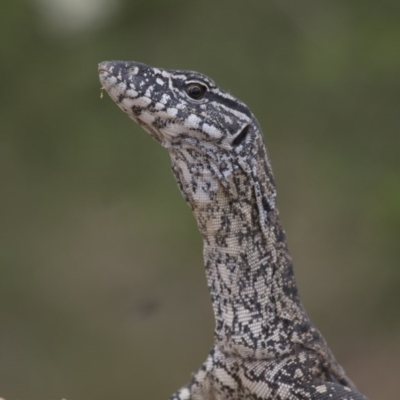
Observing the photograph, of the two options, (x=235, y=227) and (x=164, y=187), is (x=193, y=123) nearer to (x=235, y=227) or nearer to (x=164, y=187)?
(x=235, y=227)

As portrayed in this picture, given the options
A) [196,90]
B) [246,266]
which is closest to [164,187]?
[246,266]

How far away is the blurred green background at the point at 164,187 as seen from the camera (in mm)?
12617

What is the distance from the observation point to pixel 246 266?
5.32 meters

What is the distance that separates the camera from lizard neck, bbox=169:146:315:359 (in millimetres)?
5242

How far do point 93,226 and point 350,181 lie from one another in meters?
4.14

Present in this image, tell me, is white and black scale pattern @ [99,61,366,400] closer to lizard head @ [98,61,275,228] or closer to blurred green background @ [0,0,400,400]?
lizard head @ [98,61,275,228]

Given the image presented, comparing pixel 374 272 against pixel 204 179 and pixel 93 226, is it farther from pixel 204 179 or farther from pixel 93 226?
pixel 204 179

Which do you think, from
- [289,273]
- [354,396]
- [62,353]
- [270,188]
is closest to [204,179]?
[270,188]

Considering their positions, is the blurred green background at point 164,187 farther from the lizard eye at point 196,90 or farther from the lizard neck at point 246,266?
the lizard eye at point 196,90

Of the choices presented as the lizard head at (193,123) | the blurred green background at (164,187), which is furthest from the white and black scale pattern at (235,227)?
the blurred green background at (164,187)

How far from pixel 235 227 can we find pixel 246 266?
0.26 metres

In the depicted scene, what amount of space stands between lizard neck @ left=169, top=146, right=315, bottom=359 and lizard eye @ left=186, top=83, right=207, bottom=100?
0.46 meters

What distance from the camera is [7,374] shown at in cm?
1239

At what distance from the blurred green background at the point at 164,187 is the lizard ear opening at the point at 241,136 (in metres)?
7.46
